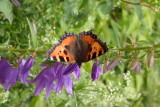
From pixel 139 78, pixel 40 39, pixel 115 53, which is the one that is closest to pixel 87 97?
pixel 40 39

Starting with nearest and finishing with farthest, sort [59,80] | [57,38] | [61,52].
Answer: [61,52]
[59,80]
[57,38]

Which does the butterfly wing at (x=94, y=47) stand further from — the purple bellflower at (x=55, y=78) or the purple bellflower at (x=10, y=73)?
the purple bellflower at (x=10, y=73)

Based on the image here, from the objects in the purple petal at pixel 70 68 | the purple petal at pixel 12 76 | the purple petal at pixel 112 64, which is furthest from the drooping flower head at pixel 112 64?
the purple petal at pixel 12 76

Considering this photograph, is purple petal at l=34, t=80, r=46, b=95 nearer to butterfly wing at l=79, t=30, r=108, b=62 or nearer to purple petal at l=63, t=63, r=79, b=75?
purple petal at l=63, t=63, r=79, b=75

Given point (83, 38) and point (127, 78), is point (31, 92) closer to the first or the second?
point (127, 78)

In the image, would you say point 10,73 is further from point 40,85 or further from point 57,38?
point 57,38

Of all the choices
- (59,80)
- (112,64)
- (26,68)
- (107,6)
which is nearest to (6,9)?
(26,68)

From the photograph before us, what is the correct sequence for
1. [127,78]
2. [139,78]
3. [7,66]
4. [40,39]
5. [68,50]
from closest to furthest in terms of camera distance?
1. [68,50]
2. [7,66]
3. [127,78]
4. [40,39]
5. [139,78]

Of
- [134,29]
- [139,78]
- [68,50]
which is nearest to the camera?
[68,50]

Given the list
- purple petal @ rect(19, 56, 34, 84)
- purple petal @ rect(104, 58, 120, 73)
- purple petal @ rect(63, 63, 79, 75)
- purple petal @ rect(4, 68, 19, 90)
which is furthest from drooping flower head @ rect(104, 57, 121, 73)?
purple petal @ rect(4, 68, 19, 90)
